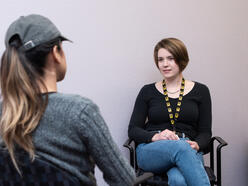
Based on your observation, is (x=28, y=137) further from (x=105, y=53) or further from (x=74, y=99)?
(x=105, y=53)

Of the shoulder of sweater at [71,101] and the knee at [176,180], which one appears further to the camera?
the knee at [176,180]

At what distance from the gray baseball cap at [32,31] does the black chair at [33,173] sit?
32cm

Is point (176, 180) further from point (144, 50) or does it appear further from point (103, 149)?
point (144, 50)

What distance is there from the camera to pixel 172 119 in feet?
6.98

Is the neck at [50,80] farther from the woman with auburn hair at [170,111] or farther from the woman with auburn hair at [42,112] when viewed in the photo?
the woman with auburn hair at [170,111]

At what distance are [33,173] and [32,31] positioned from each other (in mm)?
414

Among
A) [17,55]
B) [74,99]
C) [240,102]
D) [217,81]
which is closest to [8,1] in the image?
[17,55]

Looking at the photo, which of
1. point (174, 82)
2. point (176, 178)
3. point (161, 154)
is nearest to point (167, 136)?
point (161, 154)

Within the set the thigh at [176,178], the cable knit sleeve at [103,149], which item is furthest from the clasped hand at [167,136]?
the cable knit sleeve at [103,149]

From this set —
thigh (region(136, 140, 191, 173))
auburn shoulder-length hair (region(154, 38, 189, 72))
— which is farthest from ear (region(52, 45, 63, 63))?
auburn shoulder-length hair (region(154, 38, 189, 72))

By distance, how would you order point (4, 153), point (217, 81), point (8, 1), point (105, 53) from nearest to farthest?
point (4, 153)
point (8, 1)
point (105, 53)
point (217, 81)

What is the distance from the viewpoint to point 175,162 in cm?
181

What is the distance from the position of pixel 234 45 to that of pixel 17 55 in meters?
2.17

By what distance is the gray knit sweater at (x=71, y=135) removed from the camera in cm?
97
